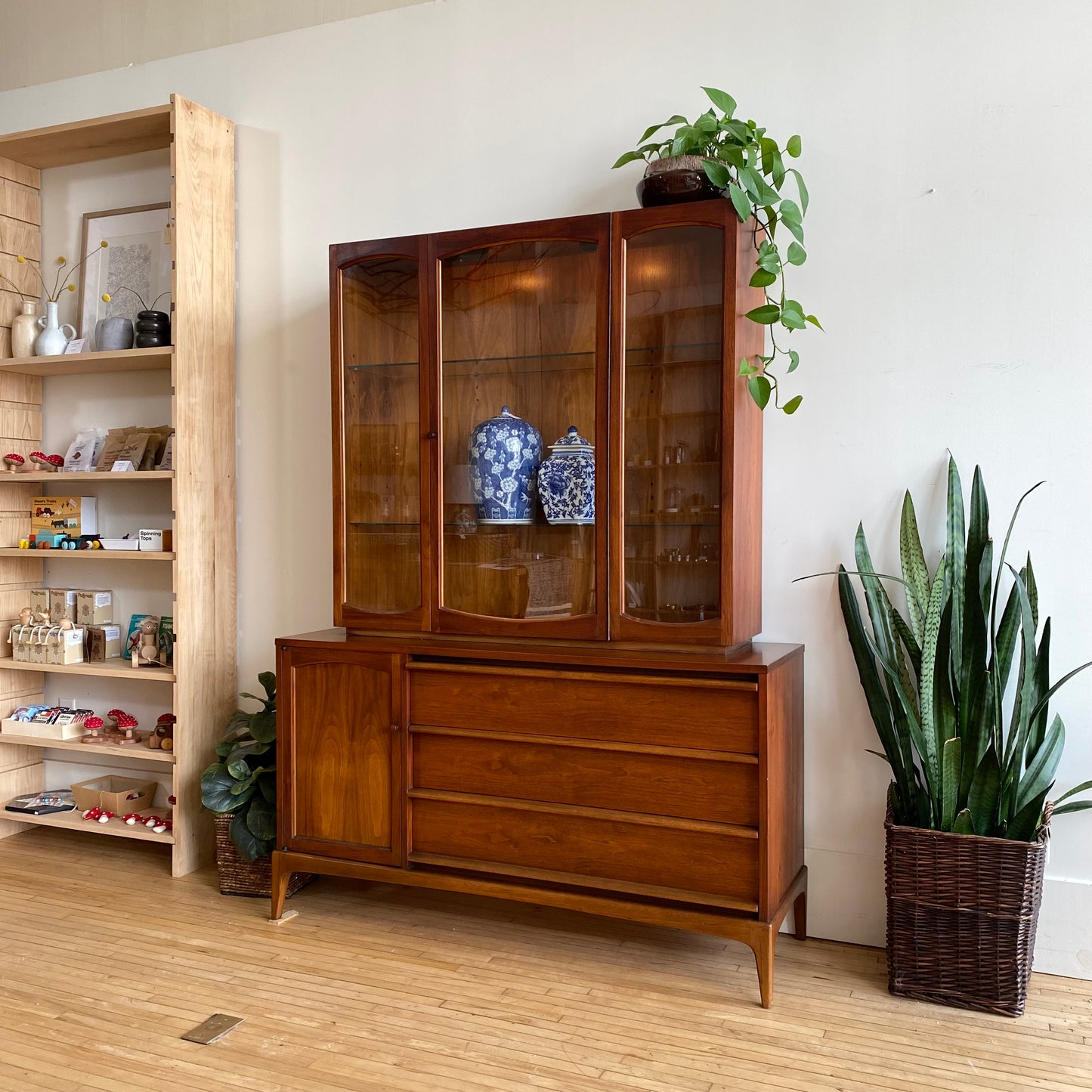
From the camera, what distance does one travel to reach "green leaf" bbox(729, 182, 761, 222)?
92.7 inches

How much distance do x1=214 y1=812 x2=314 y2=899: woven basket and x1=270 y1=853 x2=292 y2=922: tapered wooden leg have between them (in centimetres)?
15

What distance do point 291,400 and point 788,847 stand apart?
216 centimetres

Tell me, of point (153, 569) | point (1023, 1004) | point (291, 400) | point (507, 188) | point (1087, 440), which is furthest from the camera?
point (153, 569)

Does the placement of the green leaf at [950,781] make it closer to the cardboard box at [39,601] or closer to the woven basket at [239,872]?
the woven basket at [239,872]

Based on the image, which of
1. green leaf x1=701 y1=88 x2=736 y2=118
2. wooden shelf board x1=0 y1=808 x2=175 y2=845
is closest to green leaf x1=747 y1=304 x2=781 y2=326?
green leaf x1=701 y1=88 x2=736 y2=118

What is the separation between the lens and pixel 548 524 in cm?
273

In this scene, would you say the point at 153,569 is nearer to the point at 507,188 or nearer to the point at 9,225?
the point at 9,225

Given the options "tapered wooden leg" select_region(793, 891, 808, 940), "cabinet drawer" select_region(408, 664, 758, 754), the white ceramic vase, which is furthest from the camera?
the white ceramic vase

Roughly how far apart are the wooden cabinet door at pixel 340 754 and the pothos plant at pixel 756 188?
1325 millimetres

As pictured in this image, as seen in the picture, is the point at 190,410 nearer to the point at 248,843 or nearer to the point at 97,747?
the point at 97,747

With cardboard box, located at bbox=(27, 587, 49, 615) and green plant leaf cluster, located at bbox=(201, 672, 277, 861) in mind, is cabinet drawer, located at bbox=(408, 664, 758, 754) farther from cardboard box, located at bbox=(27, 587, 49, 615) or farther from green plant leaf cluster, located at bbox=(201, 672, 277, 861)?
cardboard box, located at bbox=(27, 587, 49, 615)

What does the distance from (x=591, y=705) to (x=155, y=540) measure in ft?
5.75

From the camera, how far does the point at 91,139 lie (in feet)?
11.6

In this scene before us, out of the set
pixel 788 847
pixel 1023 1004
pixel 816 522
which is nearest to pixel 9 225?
pixel 816 522
